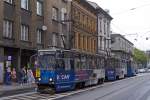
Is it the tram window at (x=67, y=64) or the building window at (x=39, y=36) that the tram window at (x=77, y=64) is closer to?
the tram window at (x=67, y=64)

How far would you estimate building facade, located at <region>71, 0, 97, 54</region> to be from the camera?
56.4 metres

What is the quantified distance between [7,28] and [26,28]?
4.13 m

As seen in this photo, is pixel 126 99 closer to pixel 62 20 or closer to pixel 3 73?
pixel 3 73

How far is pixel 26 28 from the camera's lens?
136 feet

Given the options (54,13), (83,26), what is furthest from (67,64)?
(83,26)

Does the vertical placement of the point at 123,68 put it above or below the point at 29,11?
below

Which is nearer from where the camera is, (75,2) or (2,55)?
(2,55)

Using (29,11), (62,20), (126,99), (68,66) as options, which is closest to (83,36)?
(62,20)

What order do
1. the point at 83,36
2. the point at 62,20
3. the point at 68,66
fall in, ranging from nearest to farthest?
the point at 68,66 → the point at 62,20 → the point at 83,36

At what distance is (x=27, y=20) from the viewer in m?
41.2

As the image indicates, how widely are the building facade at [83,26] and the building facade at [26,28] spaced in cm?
494

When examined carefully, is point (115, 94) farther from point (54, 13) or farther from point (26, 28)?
point (54, 13)

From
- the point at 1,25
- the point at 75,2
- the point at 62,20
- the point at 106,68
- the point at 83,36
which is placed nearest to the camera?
the point at 1,25

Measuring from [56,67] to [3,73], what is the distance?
998cm
